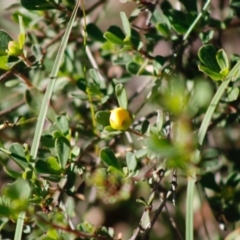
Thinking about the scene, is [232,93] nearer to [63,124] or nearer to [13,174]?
[63,124]

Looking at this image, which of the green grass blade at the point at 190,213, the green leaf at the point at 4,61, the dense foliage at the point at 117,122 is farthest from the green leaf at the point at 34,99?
the green grass blade at the point at 190,213

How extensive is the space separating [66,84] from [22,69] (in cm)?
24

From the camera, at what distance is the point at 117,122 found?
3.90 ft

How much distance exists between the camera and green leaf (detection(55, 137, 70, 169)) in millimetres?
1210

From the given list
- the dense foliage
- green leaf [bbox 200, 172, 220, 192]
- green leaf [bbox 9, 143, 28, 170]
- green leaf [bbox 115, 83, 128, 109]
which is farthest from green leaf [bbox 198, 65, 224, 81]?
green leaf [bbox 9, 143, 28, 170]

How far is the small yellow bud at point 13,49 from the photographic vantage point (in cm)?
128

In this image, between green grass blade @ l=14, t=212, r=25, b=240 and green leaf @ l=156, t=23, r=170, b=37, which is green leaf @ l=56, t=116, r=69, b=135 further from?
green leaf @ l=156, t=23, r=170, b=37

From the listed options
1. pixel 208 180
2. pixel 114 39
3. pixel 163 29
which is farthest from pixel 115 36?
pixel 208 180

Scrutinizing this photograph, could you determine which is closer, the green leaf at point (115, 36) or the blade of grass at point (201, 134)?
the blade of grass at point (201, 134)

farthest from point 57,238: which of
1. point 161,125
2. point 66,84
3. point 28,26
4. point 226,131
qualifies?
point 226,131

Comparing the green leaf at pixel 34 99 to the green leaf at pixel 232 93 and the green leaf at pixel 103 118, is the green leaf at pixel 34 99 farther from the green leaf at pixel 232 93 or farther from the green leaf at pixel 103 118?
the green leaf at pixel 232 93

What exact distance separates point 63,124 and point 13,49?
19 centimetres

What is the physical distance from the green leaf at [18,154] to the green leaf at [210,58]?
39cm

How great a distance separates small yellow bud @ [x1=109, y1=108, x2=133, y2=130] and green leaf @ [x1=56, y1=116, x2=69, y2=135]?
117mm
